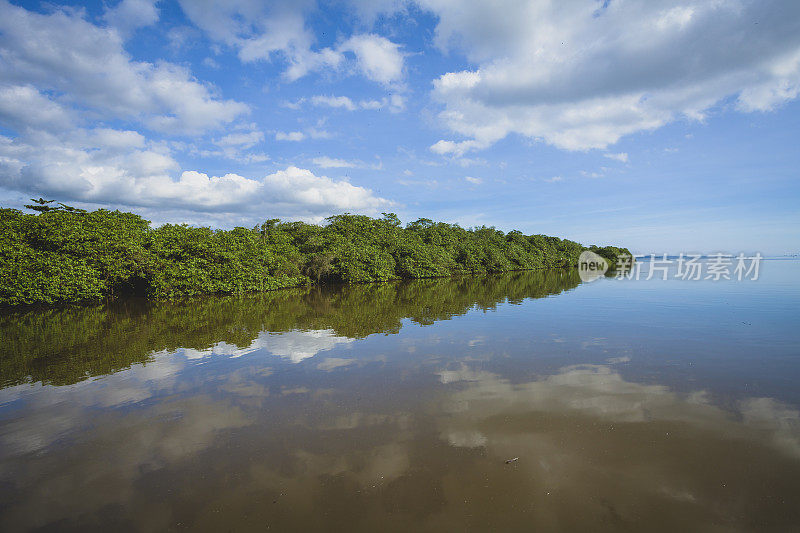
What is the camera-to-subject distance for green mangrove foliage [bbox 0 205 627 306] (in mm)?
18172

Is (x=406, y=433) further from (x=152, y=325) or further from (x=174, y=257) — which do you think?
(x=174, y=257)

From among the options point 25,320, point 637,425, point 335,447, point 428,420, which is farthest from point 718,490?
point 25,320

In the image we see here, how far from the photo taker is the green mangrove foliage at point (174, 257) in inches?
715

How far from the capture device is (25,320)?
1483 cm

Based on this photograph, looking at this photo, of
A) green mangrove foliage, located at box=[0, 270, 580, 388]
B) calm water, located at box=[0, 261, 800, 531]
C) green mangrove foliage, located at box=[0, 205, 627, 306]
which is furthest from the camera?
green mangrove foliage, located at box=[0, 205, 627, 306]

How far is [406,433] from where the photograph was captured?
511cm

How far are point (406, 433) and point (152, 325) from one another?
1289cm

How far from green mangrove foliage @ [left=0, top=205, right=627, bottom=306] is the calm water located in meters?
9.61

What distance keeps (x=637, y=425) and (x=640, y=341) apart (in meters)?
6.00

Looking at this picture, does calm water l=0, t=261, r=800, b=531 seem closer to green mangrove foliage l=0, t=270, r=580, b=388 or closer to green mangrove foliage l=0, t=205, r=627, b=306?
green mangrove foliage l=0, t=270, r=580, b=388

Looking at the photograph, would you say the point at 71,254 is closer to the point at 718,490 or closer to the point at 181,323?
the point at 181,323

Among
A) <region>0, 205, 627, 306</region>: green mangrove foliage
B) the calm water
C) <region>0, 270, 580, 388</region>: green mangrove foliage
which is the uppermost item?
<region>0, 205, 627, 306</region>: green mangrove foliage

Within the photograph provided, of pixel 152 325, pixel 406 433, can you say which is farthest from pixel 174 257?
pixel 406 433

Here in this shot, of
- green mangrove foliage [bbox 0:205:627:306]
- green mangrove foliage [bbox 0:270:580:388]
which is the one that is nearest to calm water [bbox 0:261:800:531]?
green mangrove foliage [bbox 0:270:580:388]
